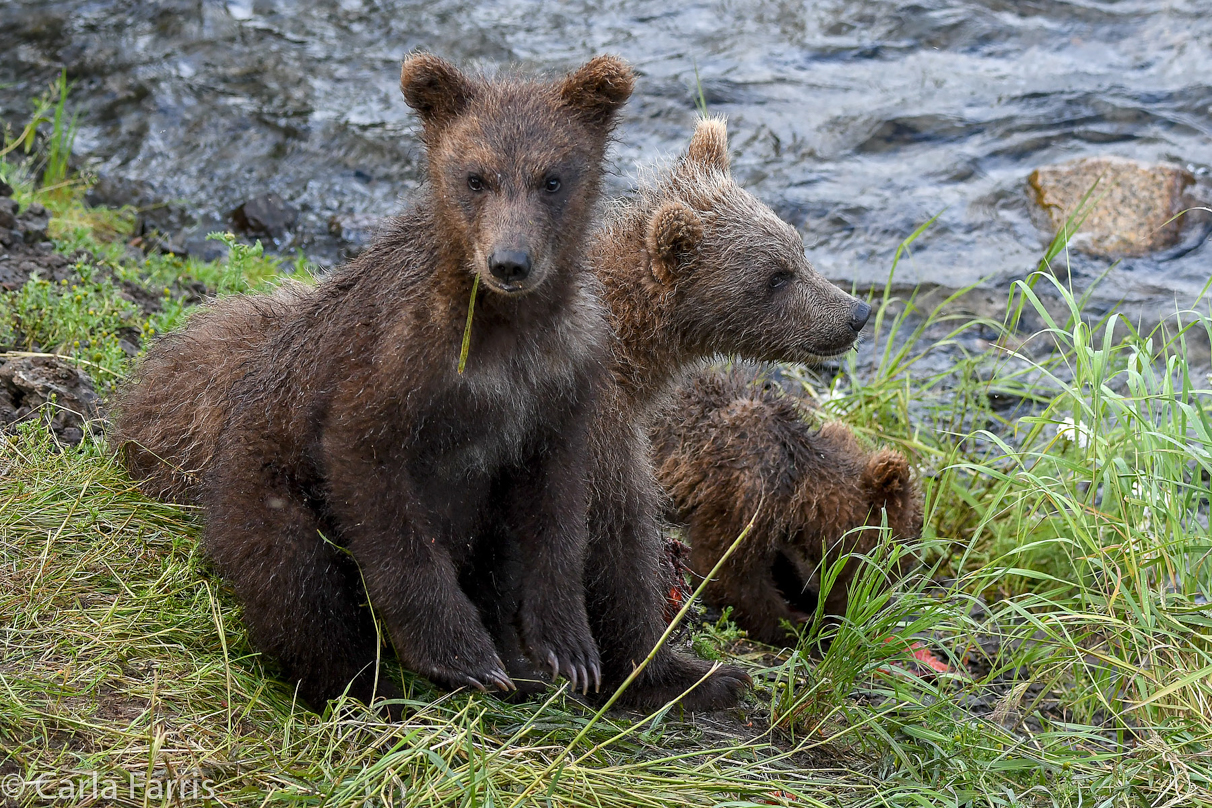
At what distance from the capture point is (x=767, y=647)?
5.83 meters

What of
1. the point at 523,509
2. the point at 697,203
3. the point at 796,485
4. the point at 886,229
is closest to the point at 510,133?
the point at 523,509

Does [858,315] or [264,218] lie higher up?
[858,315]

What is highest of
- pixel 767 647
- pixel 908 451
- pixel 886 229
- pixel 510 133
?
pixel 510 133

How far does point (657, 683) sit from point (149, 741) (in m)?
1.85

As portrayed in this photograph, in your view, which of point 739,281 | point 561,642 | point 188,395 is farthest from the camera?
point 739,281

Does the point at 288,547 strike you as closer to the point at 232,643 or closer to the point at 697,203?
the point at 232,643

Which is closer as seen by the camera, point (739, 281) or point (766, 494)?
point (739, 281)

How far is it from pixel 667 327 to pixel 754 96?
20.6 ft

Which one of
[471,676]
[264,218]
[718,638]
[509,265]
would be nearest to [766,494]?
[718,638]

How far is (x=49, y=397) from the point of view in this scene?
5254mm

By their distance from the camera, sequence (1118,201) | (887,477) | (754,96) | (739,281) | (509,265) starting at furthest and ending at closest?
(754,96)
(1118,201)
(887,477)
(739,281)
(509,265)

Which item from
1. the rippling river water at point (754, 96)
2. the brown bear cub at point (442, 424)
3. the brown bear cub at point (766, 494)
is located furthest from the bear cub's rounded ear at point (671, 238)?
the rippling river water at point (754, 96)

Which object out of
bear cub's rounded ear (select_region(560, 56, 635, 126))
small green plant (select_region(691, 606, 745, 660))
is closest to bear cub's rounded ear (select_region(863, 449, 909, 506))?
small green plant (select_region(691, 606, 745, 660))

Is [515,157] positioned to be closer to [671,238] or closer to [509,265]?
[509,265]
